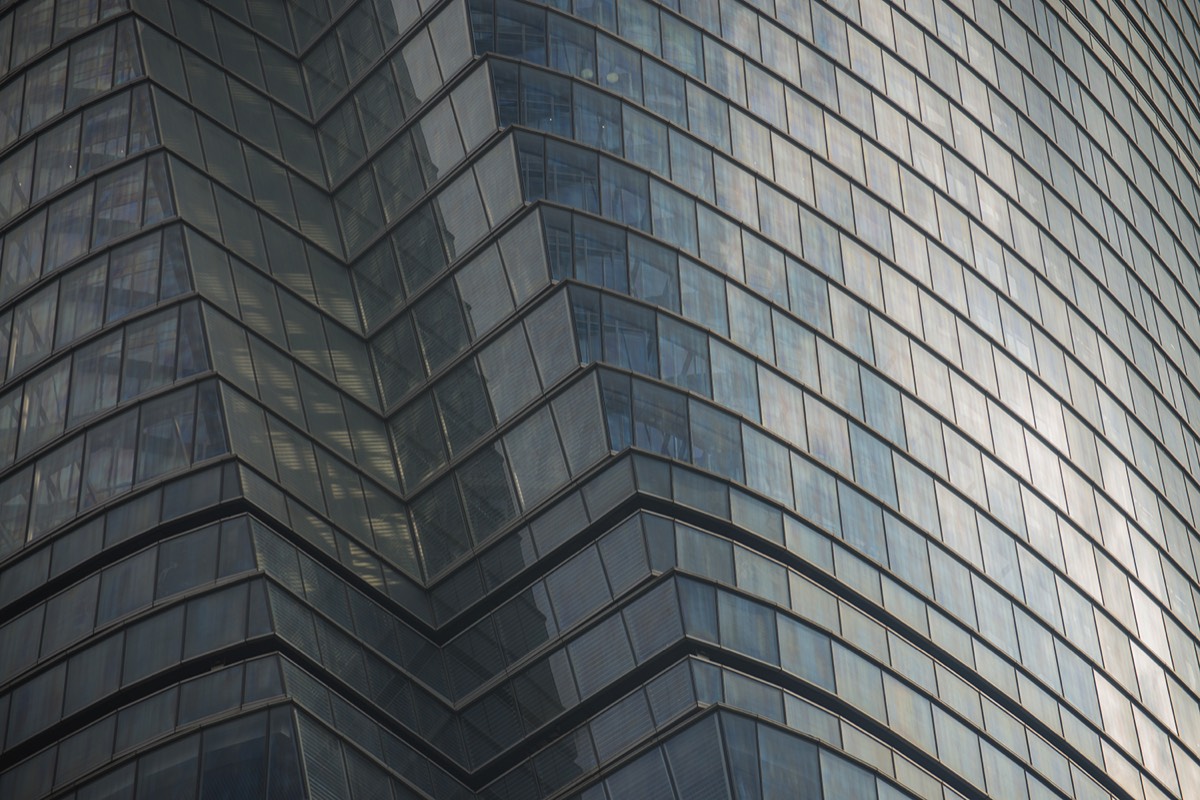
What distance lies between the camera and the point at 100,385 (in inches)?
1817

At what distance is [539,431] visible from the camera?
4572 centimetres

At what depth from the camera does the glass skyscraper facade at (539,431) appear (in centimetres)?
4259

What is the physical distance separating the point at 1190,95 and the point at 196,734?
51925 mm

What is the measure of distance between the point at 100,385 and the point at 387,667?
27.0ft

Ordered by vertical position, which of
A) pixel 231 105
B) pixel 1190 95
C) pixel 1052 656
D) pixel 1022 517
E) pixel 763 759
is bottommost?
pixel 763 759

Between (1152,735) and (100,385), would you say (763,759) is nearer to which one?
(100,385)

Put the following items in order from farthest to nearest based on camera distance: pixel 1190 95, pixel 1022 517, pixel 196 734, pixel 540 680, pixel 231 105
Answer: pixel 1190 95 < pixel 1022 517 < pixel 231 105 < pixel 540 680 < pixel 196 734

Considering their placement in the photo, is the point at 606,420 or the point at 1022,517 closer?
the point at 606,420

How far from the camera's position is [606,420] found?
44875 millimetres

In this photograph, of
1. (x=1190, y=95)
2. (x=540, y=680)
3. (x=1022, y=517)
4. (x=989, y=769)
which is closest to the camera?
(x=540, y=680)

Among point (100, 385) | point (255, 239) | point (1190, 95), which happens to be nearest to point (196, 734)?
point (100, 385)

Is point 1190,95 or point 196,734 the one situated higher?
point 1190,95

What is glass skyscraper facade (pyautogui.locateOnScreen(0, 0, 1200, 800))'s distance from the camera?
1677 inches

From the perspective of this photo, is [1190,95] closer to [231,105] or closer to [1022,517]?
[1022,517]
